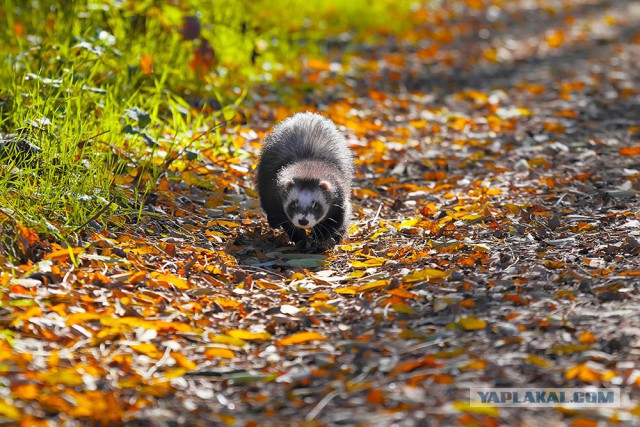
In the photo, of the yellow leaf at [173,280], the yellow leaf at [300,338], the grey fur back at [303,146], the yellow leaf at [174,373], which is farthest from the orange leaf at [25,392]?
the grey fur back at [303,146]

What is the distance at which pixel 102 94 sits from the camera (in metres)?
6.11

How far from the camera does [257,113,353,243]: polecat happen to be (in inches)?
207

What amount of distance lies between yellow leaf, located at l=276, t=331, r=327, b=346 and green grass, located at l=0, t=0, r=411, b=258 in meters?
1.50

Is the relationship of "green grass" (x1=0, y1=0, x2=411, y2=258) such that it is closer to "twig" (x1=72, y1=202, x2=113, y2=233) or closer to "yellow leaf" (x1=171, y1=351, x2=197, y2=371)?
"twig" (x1=72, y1=202, x2=113, y2=233)

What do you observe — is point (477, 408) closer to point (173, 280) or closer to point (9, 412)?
point (9, 412)

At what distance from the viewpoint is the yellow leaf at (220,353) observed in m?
3.62

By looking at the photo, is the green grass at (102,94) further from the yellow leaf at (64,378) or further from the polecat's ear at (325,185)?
the yellow leaf at (64,378)

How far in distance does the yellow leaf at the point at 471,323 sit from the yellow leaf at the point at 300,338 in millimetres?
673

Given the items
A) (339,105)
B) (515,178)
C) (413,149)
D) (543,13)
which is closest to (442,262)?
(515,178)

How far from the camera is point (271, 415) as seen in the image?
3107 mm

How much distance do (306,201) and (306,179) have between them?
19cm

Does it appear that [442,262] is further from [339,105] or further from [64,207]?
[339,105]

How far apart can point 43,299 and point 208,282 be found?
3.12 feet

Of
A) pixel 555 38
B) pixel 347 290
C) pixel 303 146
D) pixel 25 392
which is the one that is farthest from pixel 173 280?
pixel 555 38
